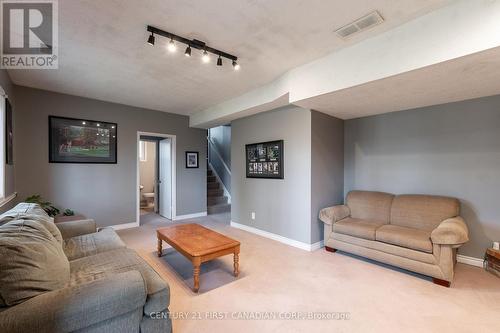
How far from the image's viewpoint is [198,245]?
254 cm

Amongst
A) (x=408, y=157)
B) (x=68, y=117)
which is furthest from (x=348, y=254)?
(x=68, y=117)

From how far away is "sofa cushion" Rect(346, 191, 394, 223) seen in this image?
11.0ft

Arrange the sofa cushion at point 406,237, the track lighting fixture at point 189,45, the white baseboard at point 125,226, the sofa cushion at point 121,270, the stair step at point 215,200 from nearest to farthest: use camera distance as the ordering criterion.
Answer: the sofa cushion at point 121,270 < the track lighting fixture at point 189,45 < the sofa cushion at point 406,237 < the white baseboard at point 125,226 < the stair step at point 215,200

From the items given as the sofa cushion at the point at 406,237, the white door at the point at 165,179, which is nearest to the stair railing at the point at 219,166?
the white door at the point at 165,179

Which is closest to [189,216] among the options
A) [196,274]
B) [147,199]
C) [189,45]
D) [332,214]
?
[147,199]

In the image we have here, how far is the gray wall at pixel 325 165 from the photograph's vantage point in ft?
11.6

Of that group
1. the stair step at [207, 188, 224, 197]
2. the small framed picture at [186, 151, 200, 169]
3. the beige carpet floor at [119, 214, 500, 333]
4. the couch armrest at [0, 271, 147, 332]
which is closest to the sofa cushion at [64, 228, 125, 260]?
the beige carpet floor at [119, 214, 500, 333]

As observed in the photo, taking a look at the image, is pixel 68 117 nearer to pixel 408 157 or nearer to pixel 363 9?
pixel 363 9

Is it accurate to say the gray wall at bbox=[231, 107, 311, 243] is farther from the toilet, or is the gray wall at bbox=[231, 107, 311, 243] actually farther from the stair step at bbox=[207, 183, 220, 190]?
the toilet

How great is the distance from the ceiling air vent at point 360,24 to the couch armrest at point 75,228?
3.51 metres

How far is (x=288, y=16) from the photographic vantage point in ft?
6.43

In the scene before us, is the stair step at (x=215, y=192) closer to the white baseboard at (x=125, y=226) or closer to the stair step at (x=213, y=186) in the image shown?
the stair step at (x=213, y=186)

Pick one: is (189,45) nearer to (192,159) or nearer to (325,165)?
(325,165)

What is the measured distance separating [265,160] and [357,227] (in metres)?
1.86
